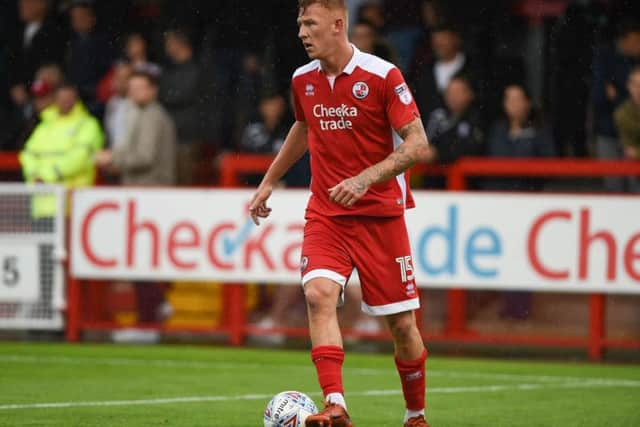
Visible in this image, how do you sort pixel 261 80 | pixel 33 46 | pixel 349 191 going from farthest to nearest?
1. pixel 33 46
2. pixel 261 80
3. pixel 349 191

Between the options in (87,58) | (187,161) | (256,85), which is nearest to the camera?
(187,161)

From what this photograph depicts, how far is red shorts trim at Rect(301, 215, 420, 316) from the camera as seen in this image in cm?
796

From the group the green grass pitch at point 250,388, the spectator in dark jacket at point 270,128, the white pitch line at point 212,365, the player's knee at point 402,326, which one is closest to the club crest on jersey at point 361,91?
the player's knee at point 402,326

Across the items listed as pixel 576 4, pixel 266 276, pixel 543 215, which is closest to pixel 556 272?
pixel 543 215

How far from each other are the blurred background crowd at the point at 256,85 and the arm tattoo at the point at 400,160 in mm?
6084

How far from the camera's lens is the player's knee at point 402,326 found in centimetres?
803

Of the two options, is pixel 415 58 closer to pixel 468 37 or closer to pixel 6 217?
pixel 468 37

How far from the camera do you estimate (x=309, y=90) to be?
809 centimetres

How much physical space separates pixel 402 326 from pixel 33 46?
33.2 ft

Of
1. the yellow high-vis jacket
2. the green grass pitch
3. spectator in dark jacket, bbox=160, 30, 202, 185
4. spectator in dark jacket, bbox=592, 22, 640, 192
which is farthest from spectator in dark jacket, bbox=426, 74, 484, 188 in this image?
the yellow high-vis jacket

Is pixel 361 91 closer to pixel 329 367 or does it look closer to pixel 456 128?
pixel 329 367

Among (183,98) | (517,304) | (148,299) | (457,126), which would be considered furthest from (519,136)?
(148,299)

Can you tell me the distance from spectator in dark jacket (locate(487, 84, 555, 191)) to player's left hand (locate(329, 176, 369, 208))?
643cm

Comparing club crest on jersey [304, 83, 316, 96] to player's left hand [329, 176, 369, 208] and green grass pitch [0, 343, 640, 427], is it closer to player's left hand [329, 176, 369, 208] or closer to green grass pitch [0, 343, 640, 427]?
player's left hand [329, 176, 369, 208]
